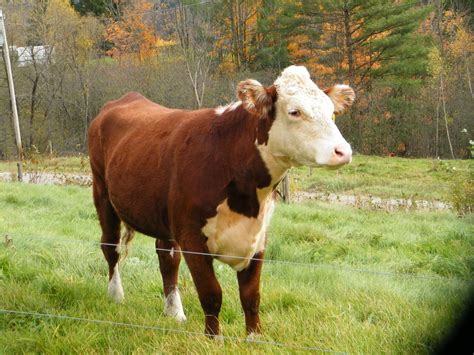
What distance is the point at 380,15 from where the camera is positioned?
1936cm

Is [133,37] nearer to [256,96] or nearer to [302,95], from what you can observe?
[256,96]

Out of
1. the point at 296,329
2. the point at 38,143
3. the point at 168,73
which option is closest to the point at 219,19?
the point at 168,73

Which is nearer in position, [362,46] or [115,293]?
[115,293]

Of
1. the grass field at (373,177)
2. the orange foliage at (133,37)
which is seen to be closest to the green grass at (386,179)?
the grass field at (373,177)

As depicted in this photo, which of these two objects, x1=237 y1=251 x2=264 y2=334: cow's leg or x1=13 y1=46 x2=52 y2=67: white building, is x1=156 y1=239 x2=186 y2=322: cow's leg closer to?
x1=237 y1=251 x2=264 y2=334: cow's leg

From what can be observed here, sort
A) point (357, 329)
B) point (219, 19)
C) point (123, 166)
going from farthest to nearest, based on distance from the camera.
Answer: point (219, 19), point (123, 166), point (357, 329)

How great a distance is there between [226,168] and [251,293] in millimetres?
840

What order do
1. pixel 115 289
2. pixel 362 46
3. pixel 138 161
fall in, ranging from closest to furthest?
1. pixel 138 161
2. pixel 115 289
3. pixel 362 46

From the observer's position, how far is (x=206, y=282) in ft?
11.5

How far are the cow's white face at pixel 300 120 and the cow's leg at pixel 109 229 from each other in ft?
6.98

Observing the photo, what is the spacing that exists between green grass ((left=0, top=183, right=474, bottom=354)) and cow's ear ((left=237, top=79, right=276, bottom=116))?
1107 millimetres

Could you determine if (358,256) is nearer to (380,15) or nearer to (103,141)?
(103,141)

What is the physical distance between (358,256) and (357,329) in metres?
3.02

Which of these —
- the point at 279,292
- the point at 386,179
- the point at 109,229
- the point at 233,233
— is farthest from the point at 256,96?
the point at 386,179
